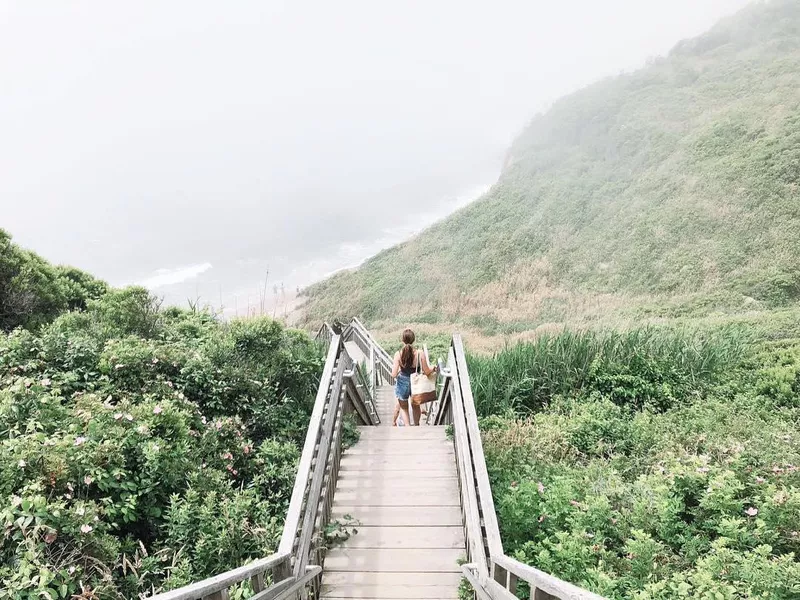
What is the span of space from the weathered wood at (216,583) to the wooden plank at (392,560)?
1220 mm

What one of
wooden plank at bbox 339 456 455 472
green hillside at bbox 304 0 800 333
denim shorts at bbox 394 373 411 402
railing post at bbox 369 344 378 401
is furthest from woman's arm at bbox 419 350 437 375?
green hillside at bbox 304 0 800 333

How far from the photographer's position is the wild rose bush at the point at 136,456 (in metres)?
3.15

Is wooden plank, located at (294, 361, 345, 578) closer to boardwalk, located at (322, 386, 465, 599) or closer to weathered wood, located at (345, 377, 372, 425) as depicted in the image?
boardwalk, located at (322, 386, 465, 599)

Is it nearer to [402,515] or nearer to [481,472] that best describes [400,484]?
[402,515]

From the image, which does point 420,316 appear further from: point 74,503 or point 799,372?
point 74,503

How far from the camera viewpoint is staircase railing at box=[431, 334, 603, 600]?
6.87ft

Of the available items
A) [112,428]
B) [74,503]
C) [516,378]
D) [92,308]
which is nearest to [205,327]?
[92,308]

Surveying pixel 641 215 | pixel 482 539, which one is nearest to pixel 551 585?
pixel 482 539

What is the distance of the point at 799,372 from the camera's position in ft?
23.2

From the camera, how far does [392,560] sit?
3822mm

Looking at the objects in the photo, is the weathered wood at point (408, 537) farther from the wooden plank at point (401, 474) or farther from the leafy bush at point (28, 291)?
the leafy bush at point (28, 291)

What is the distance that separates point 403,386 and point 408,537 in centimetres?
283

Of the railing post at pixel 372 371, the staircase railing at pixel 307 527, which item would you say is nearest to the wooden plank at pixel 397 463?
the staircase railing at pixel 307 527

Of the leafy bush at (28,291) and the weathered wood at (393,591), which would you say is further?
the leafy bush at (28,291)
